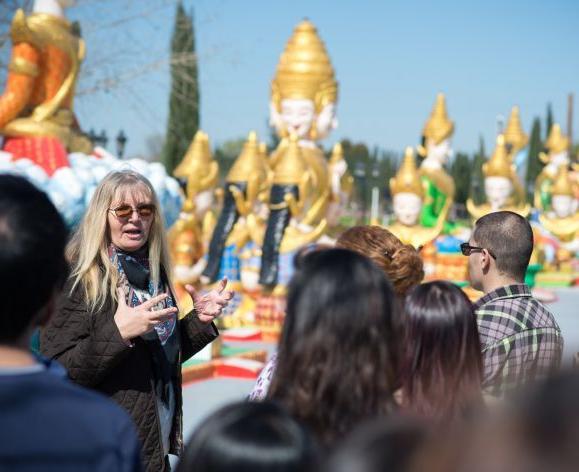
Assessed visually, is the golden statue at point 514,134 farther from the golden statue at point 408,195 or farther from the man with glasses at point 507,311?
the man with glasses at point 507,311

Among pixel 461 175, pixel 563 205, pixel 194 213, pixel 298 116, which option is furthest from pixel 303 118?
pixel 461 175

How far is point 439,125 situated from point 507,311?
1431 cm

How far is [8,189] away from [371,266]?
0.63m

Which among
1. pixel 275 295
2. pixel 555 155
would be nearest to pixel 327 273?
pixel 275 295

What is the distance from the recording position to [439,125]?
16703mm

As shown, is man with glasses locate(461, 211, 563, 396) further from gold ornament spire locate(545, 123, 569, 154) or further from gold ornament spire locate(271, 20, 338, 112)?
gold ornament spire locate(545, 123, 569, 154)

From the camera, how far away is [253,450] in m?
1.09

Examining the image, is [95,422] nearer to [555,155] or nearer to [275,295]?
[275,295]

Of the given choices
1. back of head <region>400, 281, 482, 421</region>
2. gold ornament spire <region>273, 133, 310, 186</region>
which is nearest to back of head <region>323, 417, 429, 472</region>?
back of head <region>400, 281, 482, 421</region>

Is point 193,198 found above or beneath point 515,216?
beneath

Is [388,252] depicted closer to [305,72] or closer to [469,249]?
[469,249]

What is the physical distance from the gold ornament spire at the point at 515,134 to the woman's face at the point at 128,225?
19.1 metres

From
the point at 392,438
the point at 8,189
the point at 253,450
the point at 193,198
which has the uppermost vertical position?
the point at 8,189

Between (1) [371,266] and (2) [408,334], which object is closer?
(1) [371,266]
